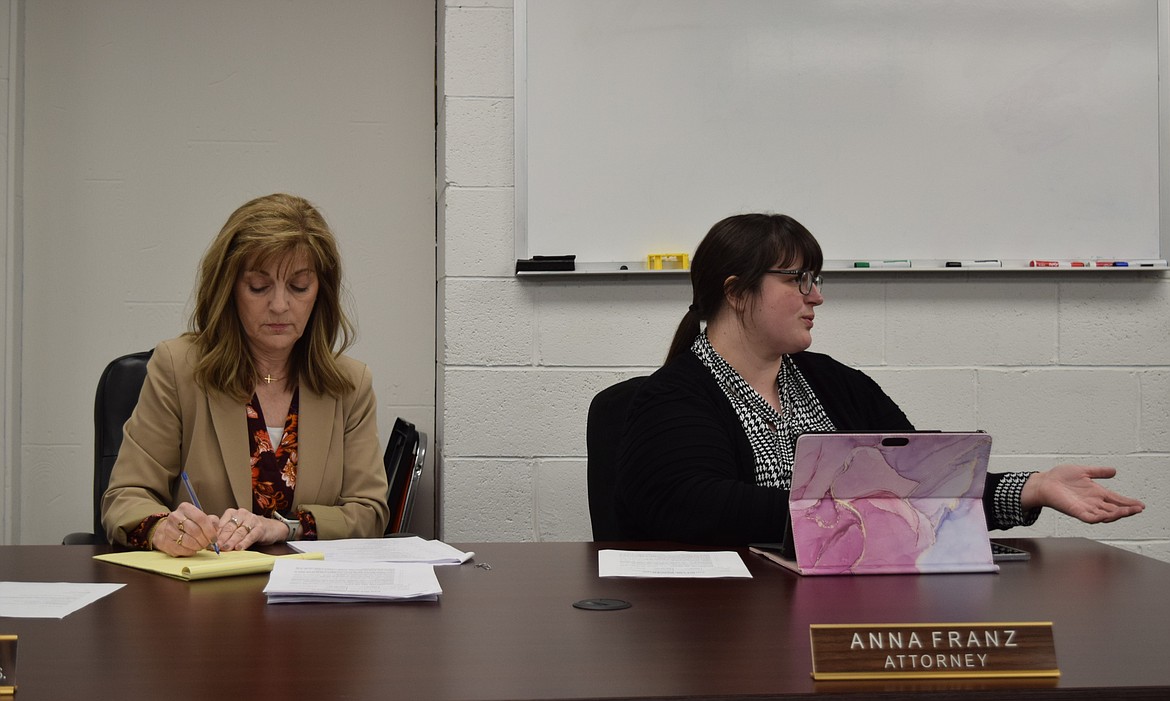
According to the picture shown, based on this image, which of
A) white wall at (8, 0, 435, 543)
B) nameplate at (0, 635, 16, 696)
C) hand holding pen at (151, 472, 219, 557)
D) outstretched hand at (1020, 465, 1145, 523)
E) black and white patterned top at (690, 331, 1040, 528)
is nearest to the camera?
nameplate at (0, 635, 16, 696)

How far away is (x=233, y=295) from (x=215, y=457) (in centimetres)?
31

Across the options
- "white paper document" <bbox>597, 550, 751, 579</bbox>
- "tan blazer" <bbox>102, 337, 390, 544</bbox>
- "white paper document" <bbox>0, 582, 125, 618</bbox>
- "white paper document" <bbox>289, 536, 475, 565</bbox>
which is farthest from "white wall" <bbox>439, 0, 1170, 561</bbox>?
"white paper document" <bbox>0, 582, 125, 618</bbox>

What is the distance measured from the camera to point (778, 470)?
1873 mm

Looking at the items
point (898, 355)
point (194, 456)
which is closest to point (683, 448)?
point (194, 456)

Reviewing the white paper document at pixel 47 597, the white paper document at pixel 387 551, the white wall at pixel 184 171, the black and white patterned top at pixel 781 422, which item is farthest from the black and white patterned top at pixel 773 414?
the white wall at pixel 184 171

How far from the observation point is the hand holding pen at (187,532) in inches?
59.8

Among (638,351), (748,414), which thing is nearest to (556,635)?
(748,414)

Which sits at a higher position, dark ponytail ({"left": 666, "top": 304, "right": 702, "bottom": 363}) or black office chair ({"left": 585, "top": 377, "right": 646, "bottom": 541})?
dark ponytail ({"left": 666, "top": 304, "right": 702, "bottom": 363})

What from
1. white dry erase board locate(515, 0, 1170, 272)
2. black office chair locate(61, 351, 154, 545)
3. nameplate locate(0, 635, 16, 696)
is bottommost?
nameplate locate(0, 635, 16, 696)

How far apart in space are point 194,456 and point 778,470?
1056 millimetres

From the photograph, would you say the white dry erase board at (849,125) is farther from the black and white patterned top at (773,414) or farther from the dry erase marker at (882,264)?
the black and white patterned top at (773,414)

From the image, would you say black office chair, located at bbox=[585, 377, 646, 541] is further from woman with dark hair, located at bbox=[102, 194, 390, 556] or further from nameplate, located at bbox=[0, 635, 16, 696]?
nameplate, located at bbox=[0, 635, 16, 696]

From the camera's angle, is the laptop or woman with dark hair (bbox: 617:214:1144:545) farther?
woman with dark hair (bbox: 617:214:1144:545)

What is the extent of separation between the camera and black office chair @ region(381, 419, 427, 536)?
2.49 meters
